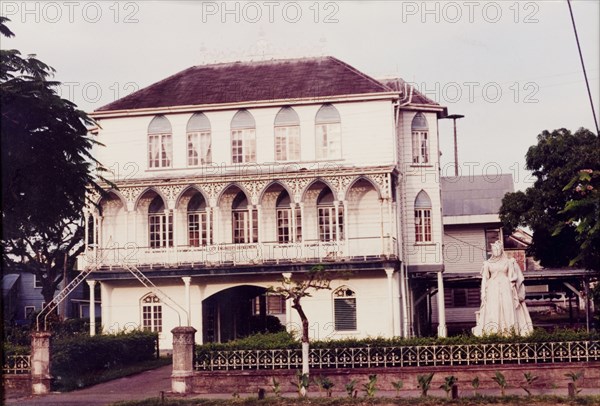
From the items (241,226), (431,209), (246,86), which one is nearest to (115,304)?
(241,226)

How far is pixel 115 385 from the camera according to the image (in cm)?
2728

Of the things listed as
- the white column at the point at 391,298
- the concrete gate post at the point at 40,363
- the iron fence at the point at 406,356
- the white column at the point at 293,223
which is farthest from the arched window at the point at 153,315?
the iron fence at the point at 406,356

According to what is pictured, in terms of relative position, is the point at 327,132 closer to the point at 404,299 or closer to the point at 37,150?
the point at 404,299

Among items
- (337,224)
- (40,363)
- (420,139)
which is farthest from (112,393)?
(420,139)

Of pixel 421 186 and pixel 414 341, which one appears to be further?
pixel 421 186

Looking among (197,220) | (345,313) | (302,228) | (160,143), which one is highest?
(160,143)

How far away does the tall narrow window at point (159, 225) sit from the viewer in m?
40.8

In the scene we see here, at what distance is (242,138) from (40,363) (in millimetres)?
16690

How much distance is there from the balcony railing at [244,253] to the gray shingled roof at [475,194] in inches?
515

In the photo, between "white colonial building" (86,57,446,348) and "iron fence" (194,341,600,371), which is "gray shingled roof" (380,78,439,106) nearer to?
"white colonial building" (86,57,446,348)

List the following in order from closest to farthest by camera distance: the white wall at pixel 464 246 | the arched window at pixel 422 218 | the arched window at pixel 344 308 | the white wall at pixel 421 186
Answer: the arched window at pixel 344 308 < the white wall at pixel 421 186 < the arched window at pixel 422 218 < the white wall at pixel 464 246

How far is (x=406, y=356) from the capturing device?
960 inches

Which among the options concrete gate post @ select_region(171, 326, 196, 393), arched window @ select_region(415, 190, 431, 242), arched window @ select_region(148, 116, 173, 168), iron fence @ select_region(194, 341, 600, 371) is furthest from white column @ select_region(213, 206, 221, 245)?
concrete gate post @ select_region(171, 326, 196, 393)

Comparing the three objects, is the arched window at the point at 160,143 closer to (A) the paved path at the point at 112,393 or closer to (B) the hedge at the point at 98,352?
(B) the hedge at the point at 98,352
